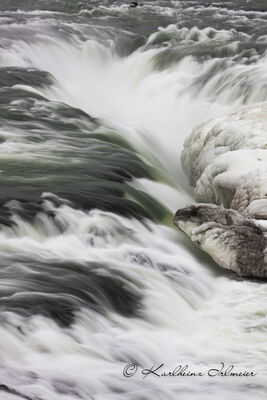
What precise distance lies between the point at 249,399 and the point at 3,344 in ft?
5.17

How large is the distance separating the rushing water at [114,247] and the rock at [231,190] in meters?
0.20

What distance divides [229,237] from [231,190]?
1.15m

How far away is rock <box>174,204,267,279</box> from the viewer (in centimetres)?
677

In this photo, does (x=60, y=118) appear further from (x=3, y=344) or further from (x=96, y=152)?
(x=3, y=344)

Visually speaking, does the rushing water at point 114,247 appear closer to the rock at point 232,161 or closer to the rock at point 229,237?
the rock at point 229,237

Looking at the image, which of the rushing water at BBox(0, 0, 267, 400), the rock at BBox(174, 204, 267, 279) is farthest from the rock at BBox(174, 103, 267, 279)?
the rushing water at BBox(0, 0, 267, 400)

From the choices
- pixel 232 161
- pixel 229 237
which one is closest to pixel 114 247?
pixel 229 237

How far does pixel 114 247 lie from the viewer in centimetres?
664

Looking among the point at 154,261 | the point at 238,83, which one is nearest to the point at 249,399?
the point at 154,261

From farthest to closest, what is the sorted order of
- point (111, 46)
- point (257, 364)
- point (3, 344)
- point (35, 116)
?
1. point (111, 46)
2. point (35, 116)
3. point (257, 364)
4. point (3, 344)

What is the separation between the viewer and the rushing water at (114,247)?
15.2 ft

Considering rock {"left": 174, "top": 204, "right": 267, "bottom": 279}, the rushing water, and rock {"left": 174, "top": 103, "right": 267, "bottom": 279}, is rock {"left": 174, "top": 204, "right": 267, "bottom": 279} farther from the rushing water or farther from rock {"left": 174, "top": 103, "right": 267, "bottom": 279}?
the rushing water

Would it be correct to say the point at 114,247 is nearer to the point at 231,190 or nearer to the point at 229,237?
the point at 229,237

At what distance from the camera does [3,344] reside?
14.7ft
